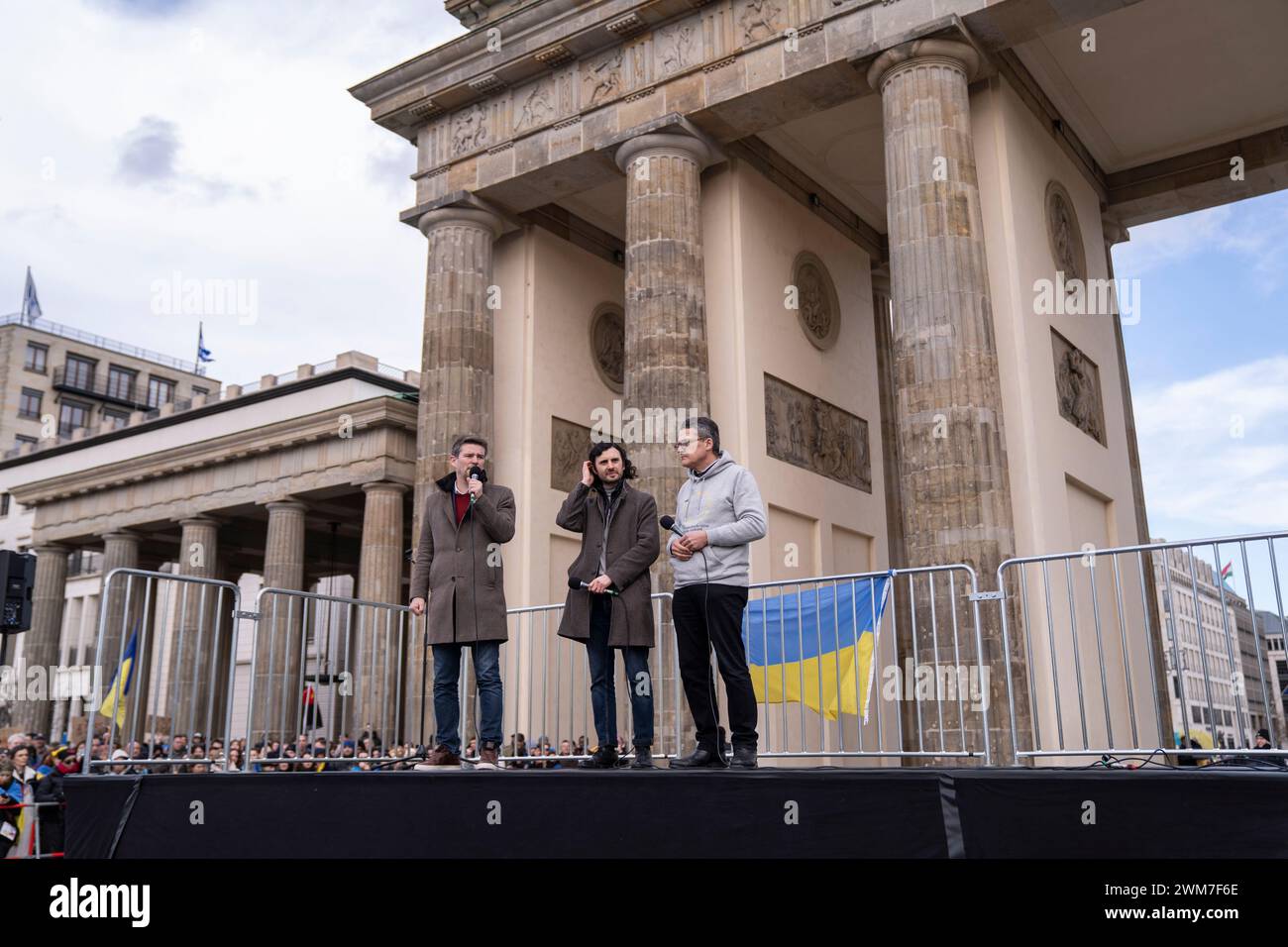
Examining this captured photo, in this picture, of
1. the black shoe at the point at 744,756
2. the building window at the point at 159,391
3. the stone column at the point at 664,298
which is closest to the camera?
the black shoe at the point at 744,756

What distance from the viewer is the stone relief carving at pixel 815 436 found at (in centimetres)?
1802

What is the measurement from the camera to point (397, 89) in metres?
20.1

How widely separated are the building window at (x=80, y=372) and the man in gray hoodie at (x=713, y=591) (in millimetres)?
63239

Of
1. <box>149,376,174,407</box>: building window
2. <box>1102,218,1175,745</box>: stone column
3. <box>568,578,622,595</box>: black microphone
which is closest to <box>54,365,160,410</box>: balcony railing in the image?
<box>149,376,174,407</box>: building window

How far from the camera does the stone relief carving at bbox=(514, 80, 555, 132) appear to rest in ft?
62.0

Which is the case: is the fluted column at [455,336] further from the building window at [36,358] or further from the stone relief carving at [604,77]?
the building window at [36,358]

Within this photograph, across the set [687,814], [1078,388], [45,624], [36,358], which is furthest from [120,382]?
[687,814]

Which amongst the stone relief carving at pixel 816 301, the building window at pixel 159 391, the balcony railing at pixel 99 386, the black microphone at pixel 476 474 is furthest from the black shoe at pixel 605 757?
the building window at pixel 159 391

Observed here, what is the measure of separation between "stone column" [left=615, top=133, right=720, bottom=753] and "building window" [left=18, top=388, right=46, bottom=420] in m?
52.2

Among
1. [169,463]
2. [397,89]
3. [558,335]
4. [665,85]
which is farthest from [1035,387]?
[169,463]

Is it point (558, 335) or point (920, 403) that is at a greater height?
point (558, 335)
